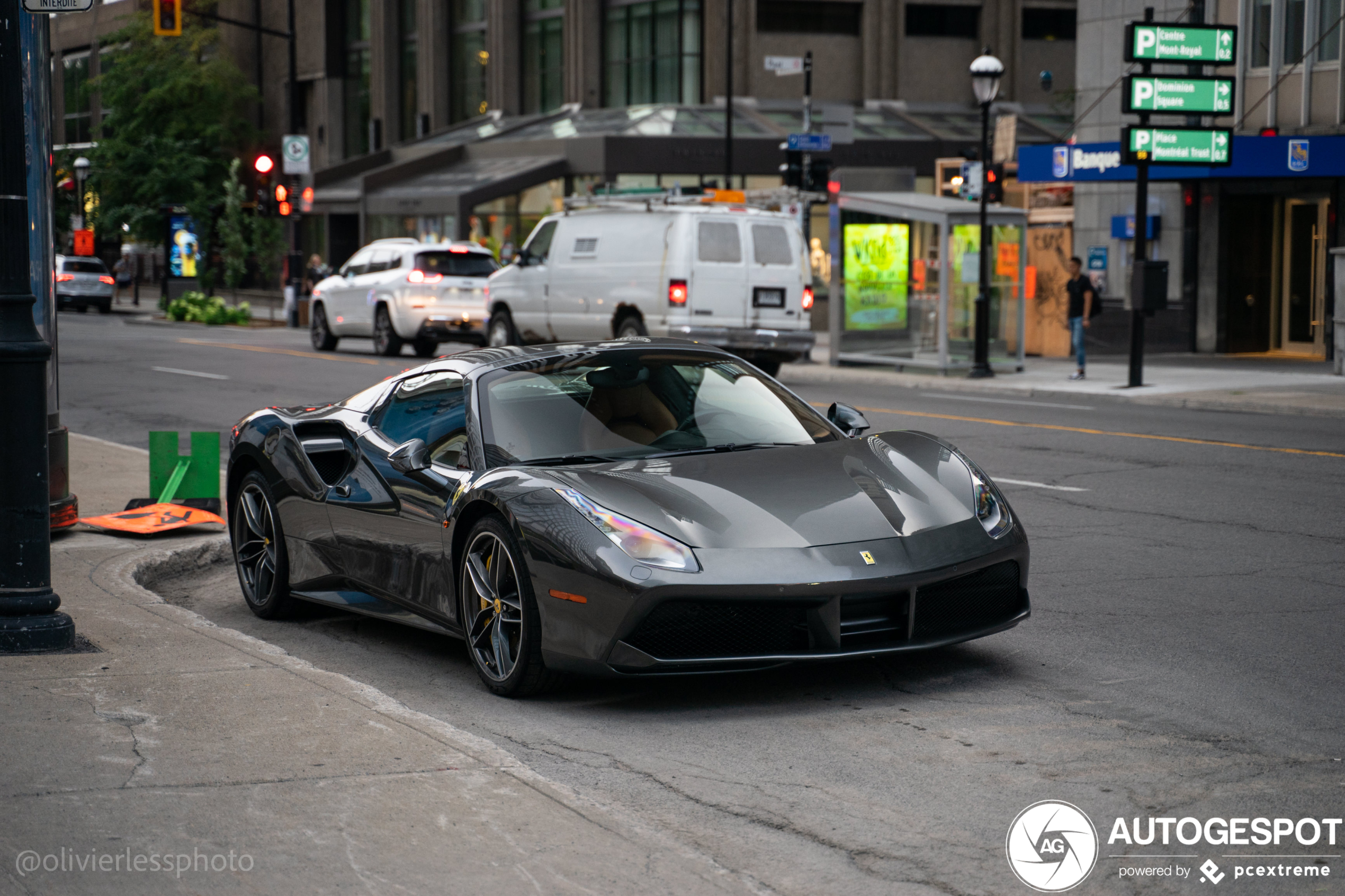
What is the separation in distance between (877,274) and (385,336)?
8.83 metres

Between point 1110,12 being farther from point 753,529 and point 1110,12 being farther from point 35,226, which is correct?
point 753,529

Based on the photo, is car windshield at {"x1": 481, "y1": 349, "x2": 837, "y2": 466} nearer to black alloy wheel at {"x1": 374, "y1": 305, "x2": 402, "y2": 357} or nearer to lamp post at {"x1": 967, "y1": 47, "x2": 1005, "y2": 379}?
lamp post at {"x1": 967, "y1": 47, "x2": 1005, "y2": 379}

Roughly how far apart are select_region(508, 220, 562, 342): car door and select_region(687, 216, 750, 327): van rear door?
2885mm

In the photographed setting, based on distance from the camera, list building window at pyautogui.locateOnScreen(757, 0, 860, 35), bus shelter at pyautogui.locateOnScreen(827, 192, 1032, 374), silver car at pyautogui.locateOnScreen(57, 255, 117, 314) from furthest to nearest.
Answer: silver car at pyautogui.locateOnScreen(57, 255, 117, 314) → building window at pyautogui.locateOnScreen(757, 0, 860, 35) → bus shelter at pyautogui.locateOnScreen(827, 192, 1032, 374)

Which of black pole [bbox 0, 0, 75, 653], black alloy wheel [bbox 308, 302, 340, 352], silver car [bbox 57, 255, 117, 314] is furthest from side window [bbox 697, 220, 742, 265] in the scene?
silver car [bbox 57, 255, 117, 314]

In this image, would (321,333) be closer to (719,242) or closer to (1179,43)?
(719,242)

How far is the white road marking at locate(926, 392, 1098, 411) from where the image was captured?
785 inches

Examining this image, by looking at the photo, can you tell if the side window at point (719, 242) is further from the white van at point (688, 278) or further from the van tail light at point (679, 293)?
the van tail light at point (679, 293)

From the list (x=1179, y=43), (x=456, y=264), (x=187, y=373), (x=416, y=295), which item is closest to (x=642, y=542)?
(x=1179, y=43)

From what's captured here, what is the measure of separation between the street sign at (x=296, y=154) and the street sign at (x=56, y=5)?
125 ft

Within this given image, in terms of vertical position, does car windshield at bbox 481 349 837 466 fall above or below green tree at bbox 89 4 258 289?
below

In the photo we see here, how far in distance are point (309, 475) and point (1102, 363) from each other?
23.0 m

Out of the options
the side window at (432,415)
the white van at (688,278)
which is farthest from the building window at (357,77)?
the side window at (432,415)

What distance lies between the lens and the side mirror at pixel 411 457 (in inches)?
270
